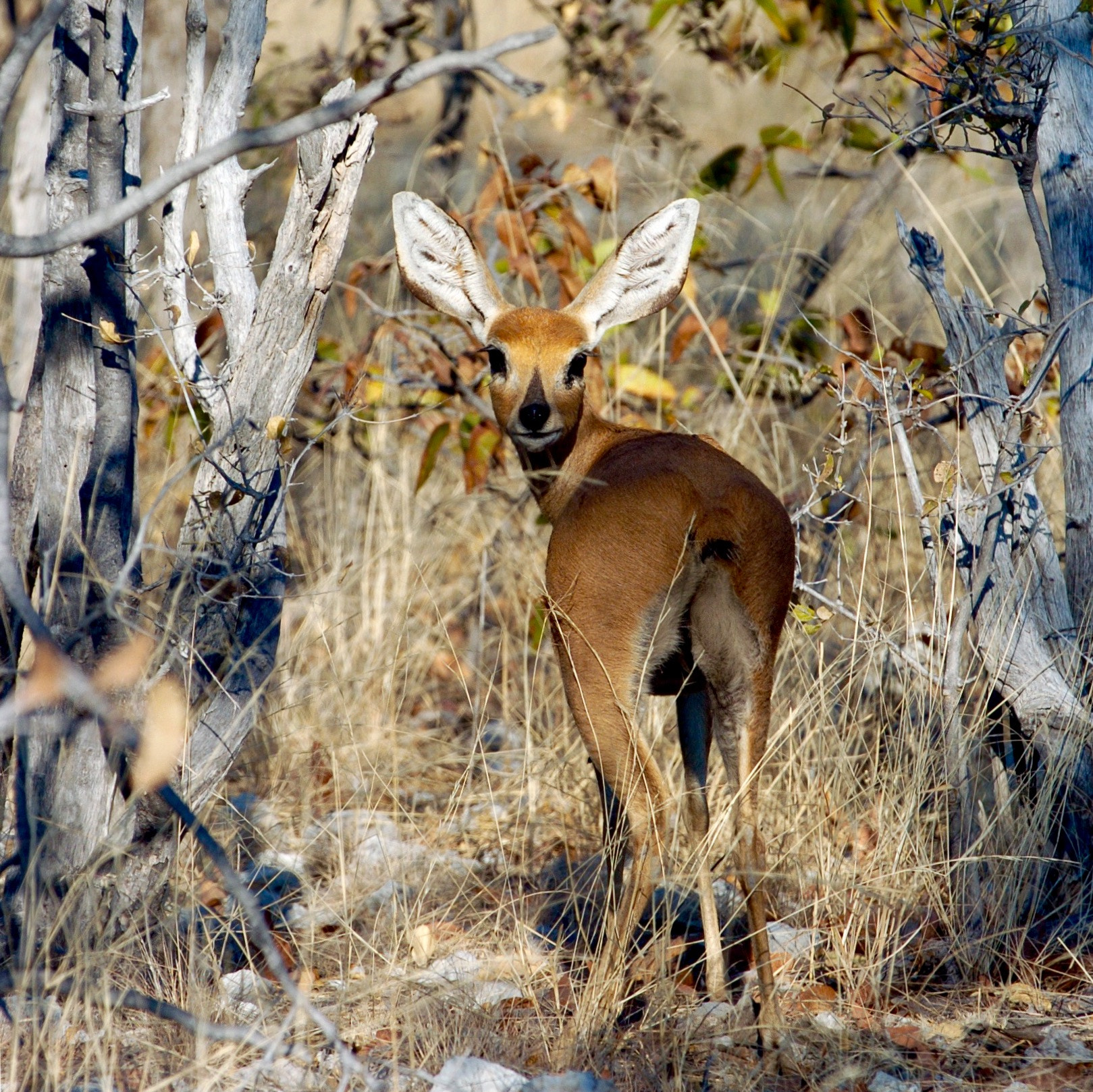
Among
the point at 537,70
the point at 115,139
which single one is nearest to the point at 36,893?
the point at 115,139

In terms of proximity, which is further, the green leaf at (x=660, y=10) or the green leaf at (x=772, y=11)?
the green leaf at (x=660, y=10)

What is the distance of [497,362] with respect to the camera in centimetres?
371

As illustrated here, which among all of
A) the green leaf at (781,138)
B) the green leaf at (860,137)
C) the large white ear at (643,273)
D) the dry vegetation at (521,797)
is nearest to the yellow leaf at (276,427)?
the dry vegetation at (521,797)

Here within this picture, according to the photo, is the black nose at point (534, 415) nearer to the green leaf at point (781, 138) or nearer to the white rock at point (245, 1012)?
the white rock at point (245, 1012)

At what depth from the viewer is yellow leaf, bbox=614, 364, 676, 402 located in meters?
5.21

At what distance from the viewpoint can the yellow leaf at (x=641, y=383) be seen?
205 inches

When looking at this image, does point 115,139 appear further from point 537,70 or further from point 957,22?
point 537,70

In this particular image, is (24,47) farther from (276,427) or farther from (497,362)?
(497,362)

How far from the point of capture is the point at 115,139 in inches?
121

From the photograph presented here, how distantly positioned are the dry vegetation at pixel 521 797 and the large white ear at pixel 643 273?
1.98 ft

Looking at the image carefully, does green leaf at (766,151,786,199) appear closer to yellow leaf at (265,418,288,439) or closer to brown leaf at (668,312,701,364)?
brown leaf at (668,312,701,364)

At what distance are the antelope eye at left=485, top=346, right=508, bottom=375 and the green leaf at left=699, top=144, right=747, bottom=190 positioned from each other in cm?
225

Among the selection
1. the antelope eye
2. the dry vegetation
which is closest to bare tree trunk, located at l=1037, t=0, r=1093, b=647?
the dry vegetation

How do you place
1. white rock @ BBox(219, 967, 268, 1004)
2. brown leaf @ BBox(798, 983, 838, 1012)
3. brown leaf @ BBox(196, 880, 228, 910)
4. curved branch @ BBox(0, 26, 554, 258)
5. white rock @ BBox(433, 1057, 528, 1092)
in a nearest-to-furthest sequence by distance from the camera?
curved branch @ BBox(0, 26, 554, 258)
white rock @ BBox(433, 1057, 528, 1092)
white rock @ BBox(219, 967, 268, 1004)
brown leaf @ BBox(798, 983, 838, 1012)
brown leaf @ BBox(196, 880, 228, 910)
